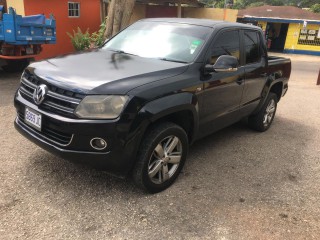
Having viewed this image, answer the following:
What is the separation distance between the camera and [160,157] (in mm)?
3490

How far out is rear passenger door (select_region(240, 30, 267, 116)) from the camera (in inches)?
190

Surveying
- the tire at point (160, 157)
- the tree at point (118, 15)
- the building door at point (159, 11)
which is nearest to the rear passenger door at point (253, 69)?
the tire at point (160, 157)

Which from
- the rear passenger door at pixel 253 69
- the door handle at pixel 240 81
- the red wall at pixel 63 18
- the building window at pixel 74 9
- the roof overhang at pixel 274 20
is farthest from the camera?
the roof overhang at pixel 274 20

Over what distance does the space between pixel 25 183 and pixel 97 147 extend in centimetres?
106

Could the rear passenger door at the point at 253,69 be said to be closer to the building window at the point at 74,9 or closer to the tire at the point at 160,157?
the tire at the point at 160,157

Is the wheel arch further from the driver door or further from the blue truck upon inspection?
the blue truck

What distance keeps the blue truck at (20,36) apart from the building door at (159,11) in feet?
43.9

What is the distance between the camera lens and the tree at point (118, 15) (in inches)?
409

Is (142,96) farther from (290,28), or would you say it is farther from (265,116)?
(290,28)

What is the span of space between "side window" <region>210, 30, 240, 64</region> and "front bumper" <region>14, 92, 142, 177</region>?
5.23 feet

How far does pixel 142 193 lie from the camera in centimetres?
353

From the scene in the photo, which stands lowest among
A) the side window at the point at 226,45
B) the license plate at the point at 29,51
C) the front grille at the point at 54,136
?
the license plate at the point at 29,51

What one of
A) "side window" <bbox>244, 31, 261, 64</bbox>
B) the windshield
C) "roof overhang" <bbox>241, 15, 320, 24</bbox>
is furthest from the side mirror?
"roof overhang" <bbox>241, 15, 320, 24</bbox>

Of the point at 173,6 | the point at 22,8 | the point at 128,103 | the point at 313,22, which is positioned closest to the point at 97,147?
the point at 128,103
